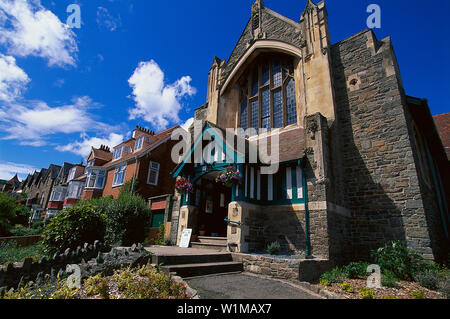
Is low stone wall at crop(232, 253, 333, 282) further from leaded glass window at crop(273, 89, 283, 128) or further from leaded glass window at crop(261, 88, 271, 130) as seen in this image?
leaded glass window at crop(261, 88, 271, 130)

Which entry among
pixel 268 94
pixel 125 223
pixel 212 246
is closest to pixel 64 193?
pixel 125 223

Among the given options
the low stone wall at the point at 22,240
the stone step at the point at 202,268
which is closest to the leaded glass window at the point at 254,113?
the stone step at the point at 202,268

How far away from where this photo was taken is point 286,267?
627 centimetres

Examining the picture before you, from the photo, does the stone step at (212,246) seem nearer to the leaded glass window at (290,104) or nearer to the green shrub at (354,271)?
the green shrub at (354,271)

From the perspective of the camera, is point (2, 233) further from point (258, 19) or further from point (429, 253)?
point (429, 253)

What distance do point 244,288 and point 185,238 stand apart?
5131 mm

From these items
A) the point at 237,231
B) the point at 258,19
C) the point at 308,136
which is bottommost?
the point at 237,231

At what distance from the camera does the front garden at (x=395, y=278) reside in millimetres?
5559

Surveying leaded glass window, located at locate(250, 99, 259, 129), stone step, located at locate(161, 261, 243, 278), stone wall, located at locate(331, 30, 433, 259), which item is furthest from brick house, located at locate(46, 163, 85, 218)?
stone wall, located at locate(331, 30, 433, 259)

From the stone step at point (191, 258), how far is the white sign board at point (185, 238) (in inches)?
107

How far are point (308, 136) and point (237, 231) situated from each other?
→ 4399 millimetres
